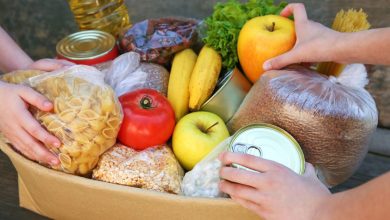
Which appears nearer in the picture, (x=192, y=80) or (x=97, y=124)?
(x=97, y=124)

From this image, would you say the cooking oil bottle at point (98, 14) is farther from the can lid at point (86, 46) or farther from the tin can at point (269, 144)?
the tin can at point (269, 144)

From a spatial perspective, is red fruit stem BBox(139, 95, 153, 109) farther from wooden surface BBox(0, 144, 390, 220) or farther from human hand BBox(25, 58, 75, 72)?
wooden surface BBox(0, 144, 390, 220)

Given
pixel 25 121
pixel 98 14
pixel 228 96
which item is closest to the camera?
pixel 25 121

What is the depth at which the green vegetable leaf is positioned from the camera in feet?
3.70

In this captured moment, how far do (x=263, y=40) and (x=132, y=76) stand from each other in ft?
1.21

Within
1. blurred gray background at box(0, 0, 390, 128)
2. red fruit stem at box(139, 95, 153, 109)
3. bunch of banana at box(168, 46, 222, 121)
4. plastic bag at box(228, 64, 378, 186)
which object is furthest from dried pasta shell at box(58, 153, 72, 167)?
blurred gray background at box(0, 0, 390, 128)

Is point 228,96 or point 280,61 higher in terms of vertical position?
point 280,61

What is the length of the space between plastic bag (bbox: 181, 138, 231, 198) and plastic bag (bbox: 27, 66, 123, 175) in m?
0.20

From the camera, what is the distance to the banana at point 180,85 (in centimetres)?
110

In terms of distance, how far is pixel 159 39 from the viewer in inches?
47.1

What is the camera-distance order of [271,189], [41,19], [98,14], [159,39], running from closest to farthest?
[271,189] → [159,39] → [98,14] → [41,19]

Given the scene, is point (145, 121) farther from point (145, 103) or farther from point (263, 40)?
point (263, 40)

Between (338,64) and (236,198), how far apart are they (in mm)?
483

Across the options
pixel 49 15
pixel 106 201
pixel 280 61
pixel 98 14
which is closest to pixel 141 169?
pixel 106 201
